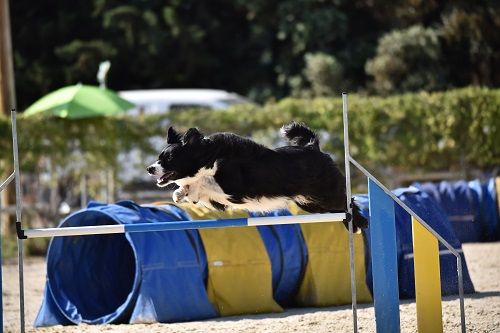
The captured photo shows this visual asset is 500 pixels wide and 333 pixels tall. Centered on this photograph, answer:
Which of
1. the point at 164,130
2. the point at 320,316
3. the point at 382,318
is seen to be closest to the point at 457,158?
the point at 164,130

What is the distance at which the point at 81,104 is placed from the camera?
12.3 meters

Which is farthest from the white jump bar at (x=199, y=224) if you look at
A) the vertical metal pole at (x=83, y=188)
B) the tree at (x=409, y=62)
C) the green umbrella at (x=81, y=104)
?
the tree at (x=409, y=62)

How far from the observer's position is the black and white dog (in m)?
5.72

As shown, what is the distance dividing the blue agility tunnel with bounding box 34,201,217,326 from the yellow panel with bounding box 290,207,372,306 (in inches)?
35.0

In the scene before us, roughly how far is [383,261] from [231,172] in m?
1.07

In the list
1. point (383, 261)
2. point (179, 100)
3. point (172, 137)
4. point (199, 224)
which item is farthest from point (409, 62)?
point (199, 224)

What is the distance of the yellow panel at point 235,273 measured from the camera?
723 centimetres

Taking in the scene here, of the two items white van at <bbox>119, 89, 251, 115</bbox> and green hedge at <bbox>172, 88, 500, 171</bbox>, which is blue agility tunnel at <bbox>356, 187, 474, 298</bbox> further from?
white van at <bbox>119, 89, 251, 115</bbox>

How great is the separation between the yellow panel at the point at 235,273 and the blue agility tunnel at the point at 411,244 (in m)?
0.88

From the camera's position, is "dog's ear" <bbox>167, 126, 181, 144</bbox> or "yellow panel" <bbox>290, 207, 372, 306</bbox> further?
"yellow panel" <bbox>290, 207, 372, 306</bbox>

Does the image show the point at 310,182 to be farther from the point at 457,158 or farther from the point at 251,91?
the point at 251,91

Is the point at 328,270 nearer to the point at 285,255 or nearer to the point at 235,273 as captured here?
the point at 285,255

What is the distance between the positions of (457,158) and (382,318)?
842 centimetres

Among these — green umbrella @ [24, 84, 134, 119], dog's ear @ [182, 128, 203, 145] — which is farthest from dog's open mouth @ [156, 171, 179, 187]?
green umbrella @ [24, 84, 134, 119]
